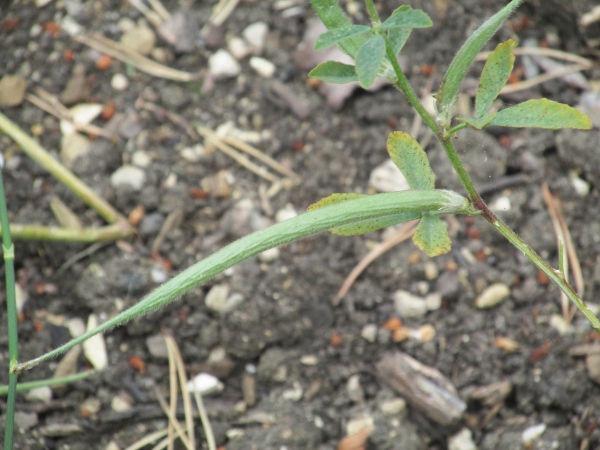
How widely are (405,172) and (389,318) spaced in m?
0.79

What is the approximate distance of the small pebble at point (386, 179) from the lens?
1987mm

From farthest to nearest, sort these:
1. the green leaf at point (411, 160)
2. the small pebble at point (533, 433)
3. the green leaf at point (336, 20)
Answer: the small pebble at point (533, 433) < the green leaf at point (411, 160) < the green leaf at point (336, 20)

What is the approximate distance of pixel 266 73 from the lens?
2141mm

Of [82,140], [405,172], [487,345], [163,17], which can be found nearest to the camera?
[405,172]

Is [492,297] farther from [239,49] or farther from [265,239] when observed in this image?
[239,49]

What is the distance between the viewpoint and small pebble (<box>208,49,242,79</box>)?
2137mm

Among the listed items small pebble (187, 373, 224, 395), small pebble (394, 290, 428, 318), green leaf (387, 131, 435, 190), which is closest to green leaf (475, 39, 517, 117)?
green leaf (387, 131, 435, 190)

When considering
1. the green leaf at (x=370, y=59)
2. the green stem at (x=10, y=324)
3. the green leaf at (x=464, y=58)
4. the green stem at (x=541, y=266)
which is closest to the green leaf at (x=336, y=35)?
the green leaf at (x=370, y=59)

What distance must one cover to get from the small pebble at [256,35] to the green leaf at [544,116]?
4.26 feet

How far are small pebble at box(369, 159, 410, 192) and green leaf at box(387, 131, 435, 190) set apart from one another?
0.80 meters

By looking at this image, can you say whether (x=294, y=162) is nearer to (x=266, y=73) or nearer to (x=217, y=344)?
(x=266, y=73)

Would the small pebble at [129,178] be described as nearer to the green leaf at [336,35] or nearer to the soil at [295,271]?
the soil at [295,271]

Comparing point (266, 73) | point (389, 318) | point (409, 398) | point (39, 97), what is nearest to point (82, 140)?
point (39, 97)

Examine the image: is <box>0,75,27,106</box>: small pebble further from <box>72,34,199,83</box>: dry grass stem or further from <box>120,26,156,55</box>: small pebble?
<box>120,26,156,55</box>: small pebble
